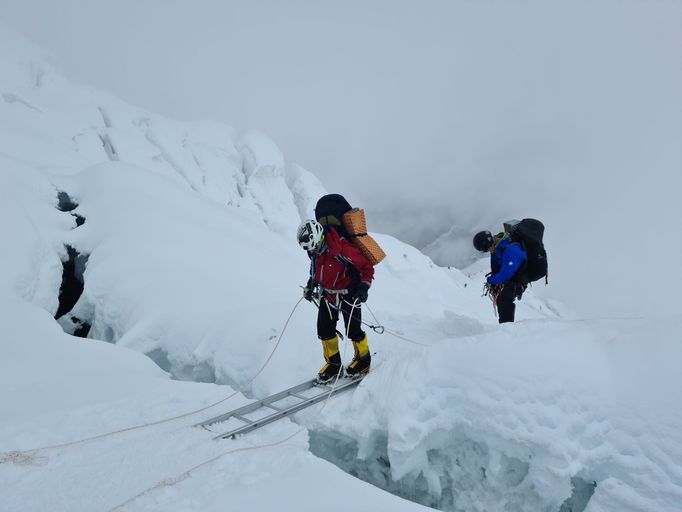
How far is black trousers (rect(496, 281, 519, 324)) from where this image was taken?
5539 millimetres

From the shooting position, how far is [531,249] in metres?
5.41

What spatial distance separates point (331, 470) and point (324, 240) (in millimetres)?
2480

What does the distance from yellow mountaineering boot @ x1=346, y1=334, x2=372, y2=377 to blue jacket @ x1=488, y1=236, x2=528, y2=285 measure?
7.46ft

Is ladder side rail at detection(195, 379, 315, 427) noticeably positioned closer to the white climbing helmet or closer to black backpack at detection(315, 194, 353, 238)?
the white climbing helmet

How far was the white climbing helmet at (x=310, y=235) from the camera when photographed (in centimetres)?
425

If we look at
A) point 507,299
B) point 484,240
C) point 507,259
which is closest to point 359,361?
point 507,299

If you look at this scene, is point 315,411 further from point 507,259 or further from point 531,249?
point 531,249

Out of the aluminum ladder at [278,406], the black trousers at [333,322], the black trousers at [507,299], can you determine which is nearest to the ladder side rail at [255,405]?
the aluminum ladder at [278,406]

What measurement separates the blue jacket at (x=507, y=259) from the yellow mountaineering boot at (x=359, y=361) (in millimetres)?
2275

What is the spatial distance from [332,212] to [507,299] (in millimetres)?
2893

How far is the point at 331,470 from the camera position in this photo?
8.51ft

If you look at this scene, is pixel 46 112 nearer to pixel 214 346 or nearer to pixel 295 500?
pixel 214 346

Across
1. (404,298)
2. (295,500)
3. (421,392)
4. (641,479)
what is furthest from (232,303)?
(404,298)

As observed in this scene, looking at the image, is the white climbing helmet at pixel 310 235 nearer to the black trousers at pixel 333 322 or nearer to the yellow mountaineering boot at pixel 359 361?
the black trousers at pixel 333 322
